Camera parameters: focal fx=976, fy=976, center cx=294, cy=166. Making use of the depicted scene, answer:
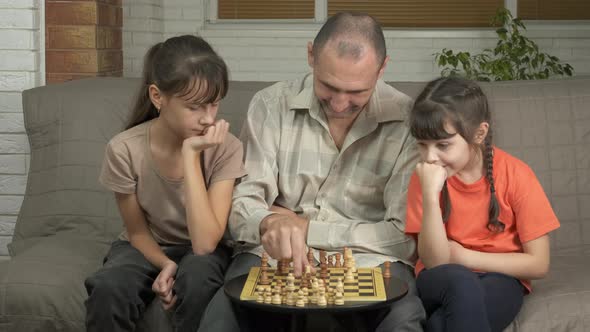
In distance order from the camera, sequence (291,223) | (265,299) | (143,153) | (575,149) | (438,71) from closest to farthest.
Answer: (265,299), (291,223), (143,153), (575,149), (438,71)

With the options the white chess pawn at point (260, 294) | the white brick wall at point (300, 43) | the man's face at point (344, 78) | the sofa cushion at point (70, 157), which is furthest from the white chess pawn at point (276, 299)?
the white brick wall at point (300, 43)

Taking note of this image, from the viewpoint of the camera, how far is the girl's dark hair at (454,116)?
96.3 inches

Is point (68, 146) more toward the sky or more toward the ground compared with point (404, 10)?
more toward the ground

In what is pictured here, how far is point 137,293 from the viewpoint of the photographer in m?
2.53

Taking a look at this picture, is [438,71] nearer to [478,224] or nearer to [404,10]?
[404,10]

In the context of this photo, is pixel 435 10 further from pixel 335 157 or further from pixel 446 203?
pixel 446 203

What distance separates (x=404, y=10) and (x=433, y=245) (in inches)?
124

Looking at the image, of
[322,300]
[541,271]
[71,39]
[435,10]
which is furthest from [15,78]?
[435,10]

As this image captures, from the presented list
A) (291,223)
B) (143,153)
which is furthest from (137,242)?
(291,223)

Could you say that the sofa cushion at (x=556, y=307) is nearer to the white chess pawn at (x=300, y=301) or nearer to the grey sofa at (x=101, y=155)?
the grey sofa at (x=101, y=155)

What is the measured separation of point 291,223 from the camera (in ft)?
7.96

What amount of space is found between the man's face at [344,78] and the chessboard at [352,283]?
46 centimetres

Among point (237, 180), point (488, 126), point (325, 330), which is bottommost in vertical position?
point (325, 330)

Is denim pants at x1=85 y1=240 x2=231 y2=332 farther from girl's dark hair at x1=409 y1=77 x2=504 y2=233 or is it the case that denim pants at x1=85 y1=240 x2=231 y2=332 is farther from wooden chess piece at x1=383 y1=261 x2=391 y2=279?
girl's dark hair at x1=409 y1=77 x2=504 y2=233
